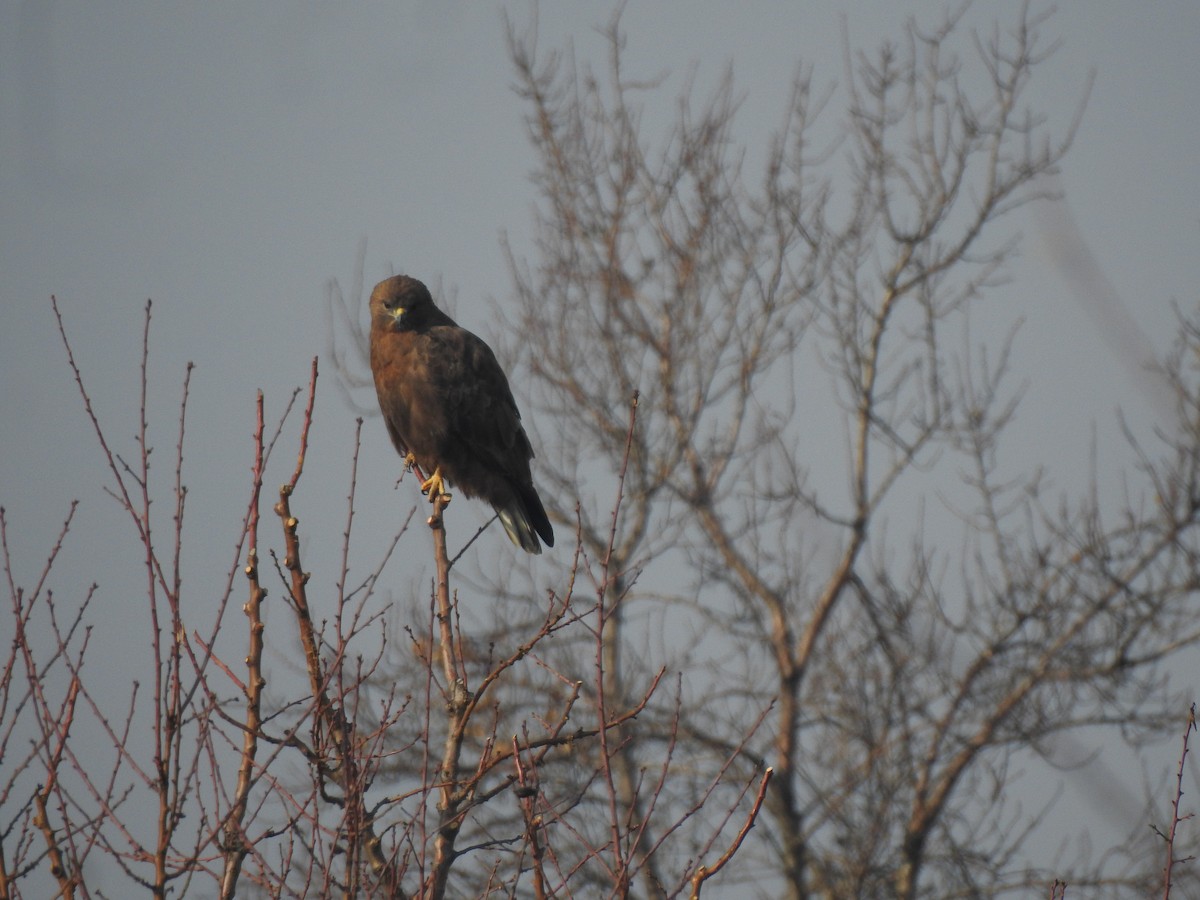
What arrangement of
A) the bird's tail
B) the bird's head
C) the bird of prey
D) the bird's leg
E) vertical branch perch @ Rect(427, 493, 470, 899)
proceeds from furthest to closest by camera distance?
1. the bird's tail
2. the bird's head
3. the bird of prey
4. the bird's leg
5. vertical branch perch @ Rect(427, 493, 470, 899)

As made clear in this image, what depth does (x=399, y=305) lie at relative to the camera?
5.89 metres

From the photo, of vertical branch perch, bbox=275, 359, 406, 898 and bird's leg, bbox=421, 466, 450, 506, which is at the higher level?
bird's leg, bbox=421, 466, 450, 506

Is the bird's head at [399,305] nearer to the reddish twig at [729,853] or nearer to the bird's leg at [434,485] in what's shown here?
the bird's leg at [434,485]

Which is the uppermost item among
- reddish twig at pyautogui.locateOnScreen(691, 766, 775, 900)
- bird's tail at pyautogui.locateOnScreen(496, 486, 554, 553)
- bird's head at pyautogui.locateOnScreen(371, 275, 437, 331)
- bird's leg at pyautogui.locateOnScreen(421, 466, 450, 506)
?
bird's head at pyautogui.locateOnScreen(371, 275, 437, 331)

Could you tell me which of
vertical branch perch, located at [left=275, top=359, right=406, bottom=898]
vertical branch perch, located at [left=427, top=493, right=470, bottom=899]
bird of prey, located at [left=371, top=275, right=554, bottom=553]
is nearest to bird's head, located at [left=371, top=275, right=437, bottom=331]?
bird of prey, located at [left=371, top=275, right=554, bottom=553]

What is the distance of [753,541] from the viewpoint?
10172 mm

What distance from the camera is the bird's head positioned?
19.3ft

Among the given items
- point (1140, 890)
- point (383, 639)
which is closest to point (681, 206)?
point (1140, 890)

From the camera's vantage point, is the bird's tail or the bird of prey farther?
the bird's tail

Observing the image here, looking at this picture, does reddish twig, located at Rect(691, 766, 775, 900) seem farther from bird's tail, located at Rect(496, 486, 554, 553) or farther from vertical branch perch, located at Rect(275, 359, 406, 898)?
bird's tail, located at Rect(496, 486, 554, 553)

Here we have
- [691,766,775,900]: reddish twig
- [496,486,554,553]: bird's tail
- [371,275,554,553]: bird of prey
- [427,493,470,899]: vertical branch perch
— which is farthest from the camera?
[496,486,554,553]: bird's tail

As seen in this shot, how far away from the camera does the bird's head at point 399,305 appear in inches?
231

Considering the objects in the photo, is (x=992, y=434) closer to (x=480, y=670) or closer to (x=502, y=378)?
(x=480, y=670)

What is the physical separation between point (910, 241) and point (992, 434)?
177 centimetres
